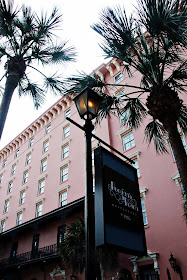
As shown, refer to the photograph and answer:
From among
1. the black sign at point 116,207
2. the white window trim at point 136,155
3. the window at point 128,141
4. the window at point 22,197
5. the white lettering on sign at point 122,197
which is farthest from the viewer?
the window at point 22,197

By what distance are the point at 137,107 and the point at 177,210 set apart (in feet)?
22.2

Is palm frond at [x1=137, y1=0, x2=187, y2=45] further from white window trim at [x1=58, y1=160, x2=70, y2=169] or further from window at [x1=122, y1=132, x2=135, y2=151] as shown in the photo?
white window trim at [x1=58, y1=160, x2=70, y2=169]

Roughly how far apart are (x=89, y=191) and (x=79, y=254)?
943 cm

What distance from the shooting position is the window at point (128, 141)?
59.7 feet

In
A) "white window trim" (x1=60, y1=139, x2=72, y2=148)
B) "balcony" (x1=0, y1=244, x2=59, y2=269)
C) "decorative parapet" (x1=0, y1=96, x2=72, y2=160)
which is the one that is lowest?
"balcony" (x1=0, y1=244, x2=59, y2=269)

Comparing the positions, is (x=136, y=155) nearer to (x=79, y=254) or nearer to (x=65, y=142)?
(x=79, y=254)

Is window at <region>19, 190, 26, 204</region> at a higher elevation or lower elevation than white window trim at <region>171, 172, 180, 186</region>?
higher

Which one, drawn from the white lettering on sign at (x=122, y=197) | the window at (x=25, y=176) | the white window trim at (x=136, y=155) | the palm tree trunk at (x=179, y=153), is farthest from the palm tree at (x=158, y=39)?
the window at (x=25, y=176)

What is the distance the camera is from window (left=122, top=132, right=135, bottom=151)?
18.2 m

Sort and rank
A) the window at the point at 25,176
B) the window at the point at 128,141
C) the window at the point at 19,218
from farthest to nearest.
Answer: the window at the point at 25,176 → the window at the point at 19,218 → the window at the point at 128,141

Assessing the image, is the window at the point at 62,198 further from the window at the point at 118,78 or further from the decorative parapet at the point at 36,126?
the window at the point at 118,78

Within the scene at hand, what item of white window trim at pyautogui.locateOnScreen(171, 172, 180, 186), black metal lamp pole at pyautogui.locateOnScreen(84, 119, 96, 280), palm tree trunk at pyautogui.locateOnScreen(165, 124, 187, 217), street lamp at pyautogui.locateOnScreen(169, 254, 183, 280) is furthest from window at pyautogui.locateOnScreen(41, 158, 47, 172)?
black metal lamp pole at pyautogui.locateOnScreen(84, 119, 96, 280)

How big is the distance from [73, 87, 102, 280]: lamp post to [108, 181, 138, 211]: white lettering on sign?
329 millimetres

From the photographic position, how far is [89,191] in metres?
3.64
